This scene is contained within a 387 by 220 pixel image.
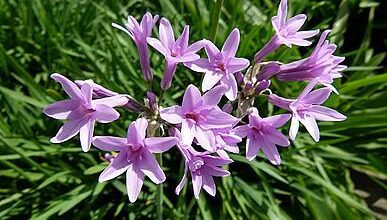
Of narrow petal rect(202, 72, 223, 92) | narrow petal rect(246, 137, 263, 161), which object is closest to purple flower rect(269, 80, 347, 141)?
narrow petal rect(246, 137, 263, 161)

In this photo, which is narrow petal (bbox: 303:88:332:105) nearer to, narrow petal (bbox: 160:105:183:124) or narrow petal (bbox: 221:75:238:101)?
narrow petal (bbox: 221:75:238:101)

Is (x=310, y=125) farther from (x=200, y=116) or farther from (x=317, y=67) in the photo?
(x=200, y=116)

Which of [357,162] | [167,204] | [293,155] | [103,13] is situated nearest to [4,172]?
[167,204]

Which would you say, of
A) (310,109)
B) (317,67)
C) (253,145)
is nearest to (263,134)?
(253,145)

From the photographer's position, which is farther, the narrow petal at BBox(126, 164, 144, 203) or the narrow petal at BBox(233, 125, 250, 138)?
the narrow petal at BBox(233, 125, 250, 138)

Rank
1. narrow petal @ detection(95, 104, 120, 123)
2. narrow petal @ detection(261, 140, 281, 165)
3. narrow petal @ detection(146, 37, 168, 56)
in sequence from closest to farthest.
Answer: narrow petal @ detection(95, 104, 120, 123) → narrow petal @ detection(146, 37, 168, 56) → narrow petal @ detection(261, 140, 281, 165)

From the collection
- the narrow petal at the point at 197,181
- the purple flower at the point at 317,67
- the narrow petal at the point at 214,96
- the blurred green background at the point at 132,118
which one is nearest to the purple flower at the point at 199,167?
the narrow petal at the point at 197,181

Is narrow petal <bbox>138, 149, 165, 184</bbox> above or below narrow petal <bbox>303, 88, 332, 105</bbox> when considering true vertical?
below

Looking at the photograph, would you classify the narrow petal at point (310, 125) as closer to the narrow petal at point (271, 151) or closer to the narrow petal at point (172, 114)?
the narrow petal at point (271, 151)
